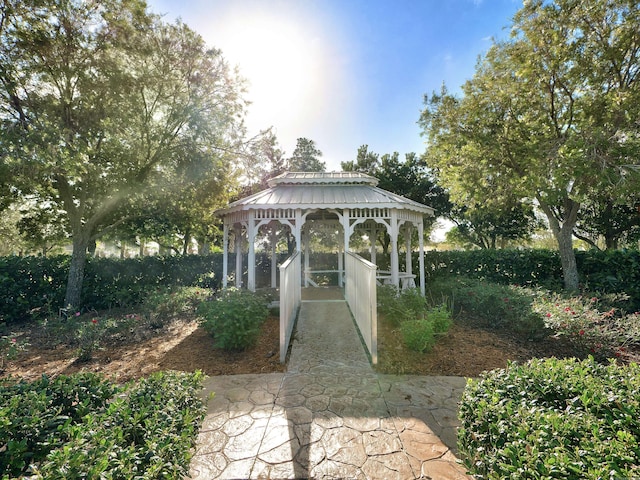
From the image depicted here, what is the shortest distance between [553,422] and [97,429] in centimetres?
291

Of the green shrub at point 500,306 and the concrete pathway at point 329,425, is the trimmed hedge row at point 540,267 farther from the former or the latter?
the concrete pathway at point 329,425

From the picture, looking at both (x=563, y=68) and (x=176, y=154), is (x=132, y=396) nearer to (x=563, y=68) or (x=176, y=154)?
(x=176, y=154)

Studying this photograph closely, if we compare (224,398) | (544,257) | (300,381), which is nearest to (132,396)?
(224,398)

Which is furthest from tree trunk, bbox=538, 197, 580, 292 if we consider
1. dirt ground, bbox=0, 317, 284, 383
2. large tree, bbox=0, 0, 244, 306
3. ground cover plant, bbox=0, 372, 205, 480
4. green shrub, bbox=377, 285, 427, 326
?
large tree, bbox=0, 0, 244, 306

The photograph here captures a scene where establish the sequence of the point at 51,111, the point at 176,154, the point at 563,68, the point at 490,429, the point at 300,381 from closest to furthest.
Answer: the point at 490,429, the point at 300,381, the point at 51,111, the point at 563,68, the point at 176,154

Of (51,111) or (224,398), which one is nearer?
(224,398)

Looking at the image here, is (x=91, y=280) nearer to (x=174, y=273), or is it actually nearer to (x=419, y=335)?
(x=174, y=273)

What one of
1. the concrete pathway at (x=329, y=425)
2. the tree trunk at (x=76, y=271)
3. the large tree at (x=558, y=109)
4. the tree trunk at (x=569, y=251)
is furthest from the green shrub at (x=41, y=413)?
the tree trunk at (x=569, y=251)

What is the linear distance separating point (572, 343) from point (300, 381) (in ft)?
16.5

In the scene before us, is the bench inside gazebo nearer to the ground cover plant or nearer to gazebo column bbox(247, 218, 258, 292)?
gazebo column bbox(247, 218, 258, 292)

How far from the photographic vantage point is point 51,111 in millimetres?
7035

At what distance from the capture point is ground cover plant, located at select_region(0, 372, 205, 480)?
58.7 inches

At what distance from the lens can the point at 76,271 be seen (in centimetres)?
834

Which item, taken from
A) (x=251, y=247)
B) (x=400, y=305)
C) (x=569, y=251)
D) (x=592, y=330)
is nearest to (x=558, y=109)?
(x=569, y=251)
